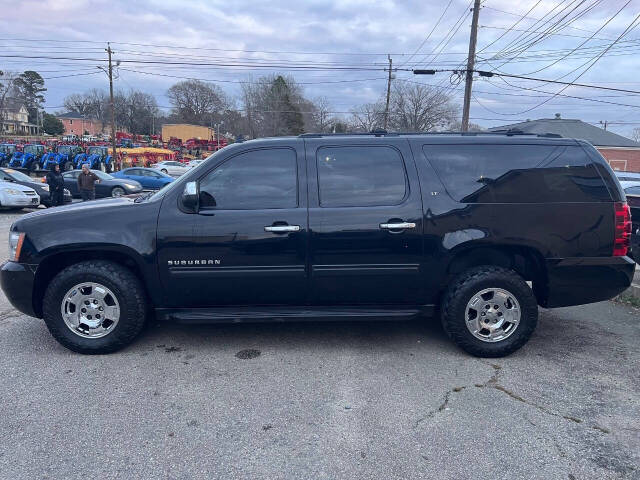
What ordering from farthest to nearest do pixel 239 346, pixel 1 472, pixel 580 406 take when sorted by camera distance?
pixel 239 346 < pixel 580 406 < pixel 1 472

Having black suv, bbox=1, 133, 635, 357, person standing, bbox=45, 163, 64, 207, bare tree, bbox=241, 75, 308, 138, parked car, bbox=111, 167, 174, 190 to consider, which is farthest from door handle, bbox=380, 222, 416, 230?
bare tree, bbox=241, 75, 308, 138

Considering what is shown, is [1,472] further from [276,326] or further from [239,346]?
[276,326]

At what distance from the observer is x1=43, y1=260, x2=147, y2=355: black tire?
158 inches

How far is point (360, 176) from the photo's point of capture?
4109mm

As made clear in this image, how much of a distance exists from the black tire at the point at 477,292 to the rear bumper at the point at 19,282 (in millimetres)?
3581

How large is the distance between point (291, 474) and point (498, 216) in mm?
2671

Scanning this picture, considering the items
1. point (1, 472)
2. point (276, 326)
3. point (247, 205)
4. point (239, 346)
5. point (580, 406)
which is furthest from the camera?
point (276, 326)

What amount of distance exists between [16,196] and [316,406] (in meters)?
15.4

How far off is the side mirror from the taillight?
357 centimetres

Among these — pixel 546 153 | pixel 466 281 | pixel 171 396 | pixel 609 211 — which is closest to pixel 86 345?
pixel 171 396

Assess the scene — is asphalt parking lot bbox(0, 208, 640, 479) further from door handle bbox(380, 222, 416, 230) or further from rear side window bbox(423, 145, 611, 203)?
rear side window bbox(423, 145, 611, 203)

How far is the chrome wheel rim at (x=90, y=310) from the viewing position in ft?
13.3

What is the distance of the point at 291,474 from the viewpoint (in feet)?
8.57

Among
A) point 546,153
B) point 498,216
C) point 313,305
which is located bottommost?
point 313,305
